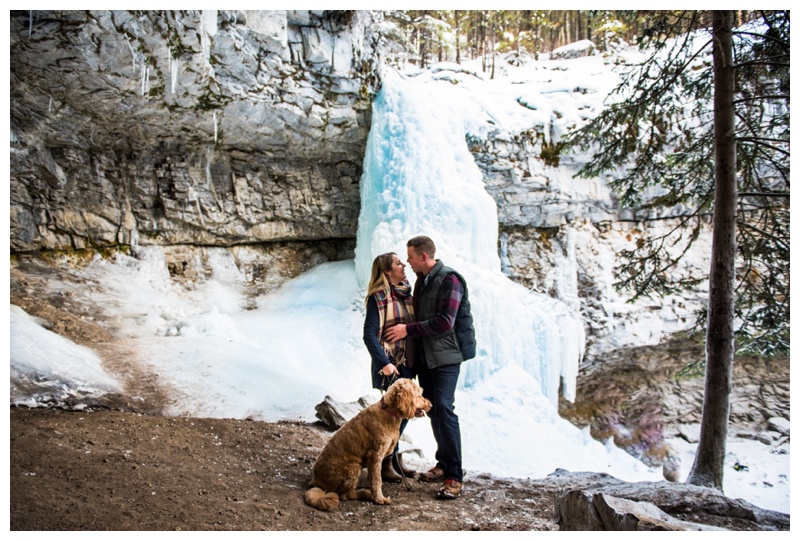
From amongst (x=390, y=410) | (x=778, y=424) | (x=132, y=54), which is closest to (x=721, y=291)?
(x=390, y=410)

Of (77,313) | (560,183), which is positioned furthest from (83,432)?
(560,183)

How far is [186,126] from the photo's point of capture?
26.0ft

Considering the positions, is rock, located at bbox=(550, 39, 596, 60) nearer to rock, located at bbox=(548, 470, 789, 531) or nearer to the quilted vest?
rock, located at bbox=(548, 470, 789, 531)

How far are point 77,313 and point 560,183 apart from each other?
7.85 m

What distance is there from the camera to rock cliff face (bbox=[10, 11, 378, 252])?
6164mm

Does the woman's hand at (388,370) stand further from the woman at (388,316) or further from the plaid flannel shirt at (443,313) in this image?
the plaid flannel shirt at (443,313)

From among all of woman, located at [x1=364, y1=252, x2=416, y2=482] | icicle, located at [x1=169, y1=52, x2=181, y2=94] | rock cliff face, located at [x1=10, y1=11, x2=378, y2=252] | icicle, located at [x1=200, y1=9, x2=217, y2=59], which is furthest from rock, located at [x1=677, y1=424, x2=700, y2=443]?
icicle, located at [x1=169, y1=52, x2=181, y2=94]

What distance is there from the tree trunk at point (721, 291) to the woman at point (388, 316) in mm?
2431

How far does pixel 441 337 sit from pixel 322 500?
1037 millimetres

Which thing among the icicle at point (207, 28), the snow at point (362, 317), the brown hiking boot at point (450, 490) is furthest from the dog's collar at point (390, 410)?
the icicle at point (207, 28)

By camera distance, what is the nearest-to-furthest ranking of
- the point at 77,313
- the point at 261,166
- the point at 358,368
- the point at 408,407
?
1. the point at 408,407
2. the point at 77,313
3. the point at 358,368
4. the point at 261,166

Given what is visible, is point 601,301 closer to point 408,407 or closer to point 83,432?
point 408,407

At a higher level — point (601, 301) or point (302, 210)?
point (302, 210)

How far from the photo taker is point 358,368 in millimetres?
7164
